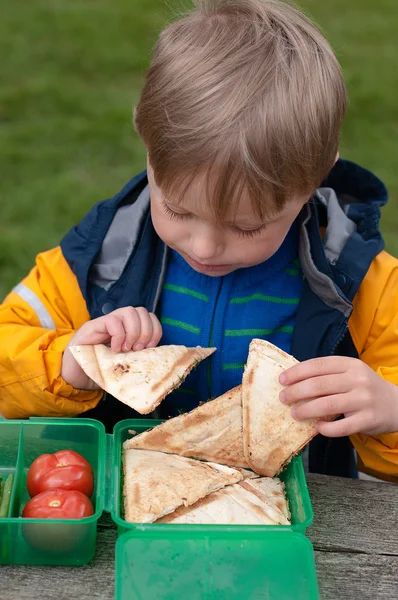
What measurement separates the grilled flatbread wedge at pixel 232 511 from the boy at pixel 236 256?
222 millimetres

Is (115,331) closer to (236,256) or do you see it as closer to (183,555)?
(236,256)

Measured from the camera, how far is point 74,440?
1.90 m

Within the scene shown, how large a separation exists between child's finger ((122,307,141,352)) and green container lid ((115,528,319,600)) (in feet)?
1.93

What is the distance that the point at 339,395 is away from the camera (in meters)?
1.85

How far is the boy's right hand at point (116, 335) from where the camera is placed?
200 centimetres

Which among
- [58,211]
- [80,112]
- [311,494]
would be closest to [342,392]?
[311,494]

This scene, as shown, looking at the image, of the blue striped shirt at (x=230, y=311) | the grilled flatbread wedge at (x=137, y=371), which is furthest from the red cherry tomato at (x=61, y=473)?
the blue striped shirt at (x=230, y=311)

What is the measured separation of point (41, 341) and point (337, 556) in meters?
0.93

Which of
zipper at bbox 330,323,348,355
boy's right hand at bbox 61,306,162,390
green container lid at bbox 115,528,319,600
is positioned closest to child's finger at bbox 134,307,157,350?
boy's right hand at bbox 61,306,162,390

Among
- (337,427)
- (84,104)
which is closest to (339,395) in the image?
(337,427)

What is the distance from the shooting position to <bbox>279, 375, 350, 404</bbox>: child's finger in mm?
1806

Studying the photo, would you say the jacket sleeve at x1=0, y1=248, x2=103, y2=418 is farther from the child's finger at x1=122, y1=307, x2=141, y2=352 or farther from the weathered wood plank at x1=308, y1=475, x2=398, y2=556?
the weathered wood plank at x1=308, y1=475, x2=398, y2=556

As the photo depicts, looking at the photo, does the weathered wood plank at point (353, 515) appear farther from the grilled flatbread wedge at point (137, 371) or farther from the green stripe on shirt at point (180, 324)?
the green stripe on shirt at point (180, 324)

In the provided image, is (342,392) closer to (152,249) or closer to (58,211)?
(152,249)
